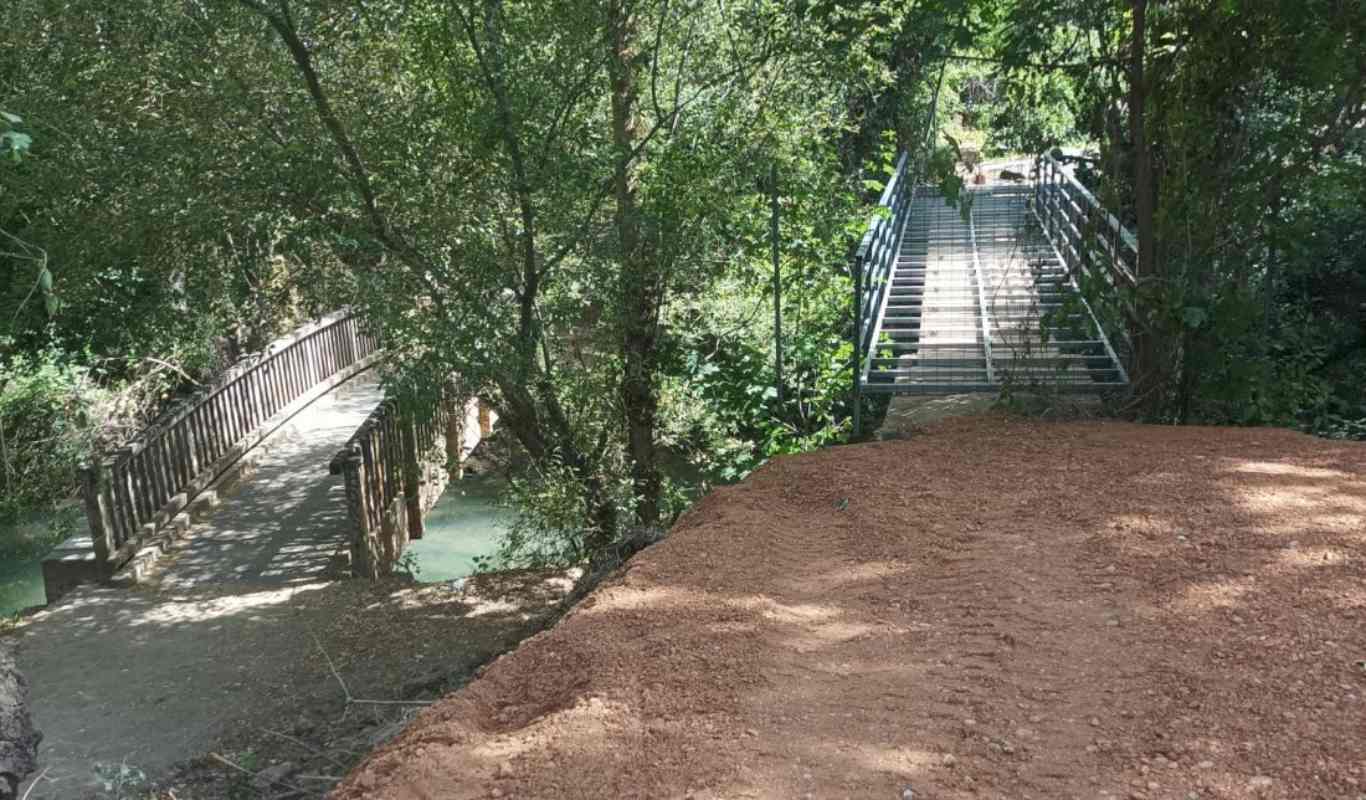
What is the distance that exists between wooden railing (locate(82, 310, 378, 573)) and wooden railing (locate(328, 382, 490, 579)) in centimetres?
116

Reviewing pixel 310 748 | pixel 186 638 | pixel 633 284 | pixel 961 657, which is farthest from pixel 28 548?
pixel 961 657

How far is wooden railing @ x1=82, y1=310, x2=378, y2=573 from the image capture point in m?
10.6

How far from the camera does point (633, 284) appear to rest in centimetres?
951

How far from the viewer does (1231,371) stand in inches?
300

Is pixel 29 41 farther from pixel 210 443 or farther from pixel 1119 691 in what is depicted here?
pixel 1119 691

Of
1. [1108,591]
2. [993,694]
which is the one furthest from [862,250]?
[993,694]

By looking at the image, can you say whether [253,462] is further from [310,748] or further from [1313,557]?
[1313,557]

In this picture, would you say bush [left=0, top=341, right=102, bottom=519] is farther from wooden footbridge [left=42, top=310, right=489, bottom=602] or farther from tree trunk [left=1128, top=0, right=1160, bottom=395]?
tree trunk [left=1128, top=0, right=1160, bottom=395]

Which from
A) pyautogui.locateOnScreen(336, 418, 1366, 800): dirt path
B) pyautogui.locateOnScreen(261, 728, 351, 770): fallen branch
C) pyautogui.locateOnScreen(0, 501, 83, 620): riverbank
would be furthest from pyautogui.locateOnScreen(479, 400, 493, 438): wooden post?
pyautogui.locateOnScreen(336, 418, 1366, 800): dirt path

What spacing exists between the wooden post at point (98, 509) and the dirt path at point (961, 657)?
704 centimetres

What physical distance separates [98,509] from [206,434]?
2.65 meters

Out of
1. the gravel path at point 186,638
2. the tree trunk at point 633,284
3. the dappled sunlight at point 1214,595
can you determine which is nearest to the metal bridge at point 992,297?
the tree trunk at point 633,284

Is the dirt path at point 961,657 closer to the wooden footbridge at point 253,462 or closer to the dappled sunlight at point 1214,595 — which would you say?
the dappled sunlight at point 1214,595

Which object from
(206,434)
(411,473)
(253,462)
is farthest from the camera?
(253,462)
